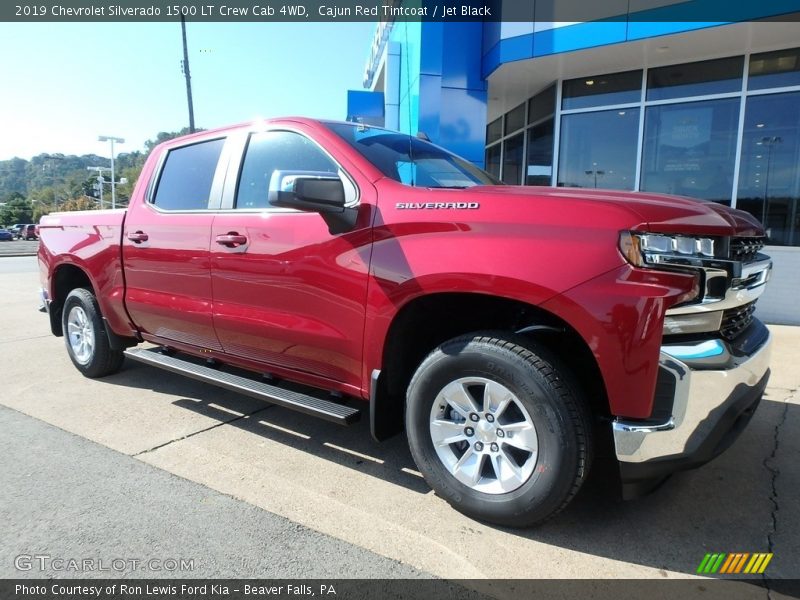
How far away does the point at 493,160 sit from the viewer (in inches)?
562

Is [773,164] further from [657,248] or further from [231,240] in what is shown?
[231,240]

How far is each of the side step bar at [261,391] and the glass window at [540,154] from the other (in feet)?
27.1

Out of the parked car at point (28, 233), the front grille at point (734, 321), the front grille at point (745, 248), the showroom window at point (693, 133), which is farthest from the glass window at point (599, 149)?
the parked car at point (28, 233)

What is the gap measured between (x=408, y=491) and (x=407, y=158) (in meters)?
1.91

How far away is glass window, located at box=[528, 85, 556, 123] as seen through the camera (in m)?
10.2

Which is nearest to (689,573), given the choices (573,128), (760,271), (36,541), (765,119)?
(760,271)

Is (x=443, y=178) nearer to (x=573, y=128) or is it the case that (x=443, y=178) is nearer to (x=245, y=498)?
(x=245, y=498)

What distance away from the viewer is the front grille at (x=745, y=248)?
7.64ft

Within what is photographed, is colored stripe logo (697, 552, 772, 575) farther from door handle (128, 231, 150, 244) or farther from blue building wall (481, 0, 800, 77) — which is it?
blue building wall (481, 0, 800, 77)

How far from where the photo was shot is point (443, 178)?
331cm

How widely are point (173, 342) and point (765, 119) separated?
8507 millimetres

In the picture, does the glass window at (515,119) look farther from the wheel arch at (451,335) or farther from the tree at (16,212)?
the tree at (16,212)

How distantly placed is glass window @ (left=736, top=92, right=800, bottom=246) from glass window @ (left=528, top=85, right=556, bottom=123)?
3224 mm

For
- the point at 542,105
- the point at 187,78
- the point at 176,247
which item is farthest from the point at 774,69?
the point at 187,78
